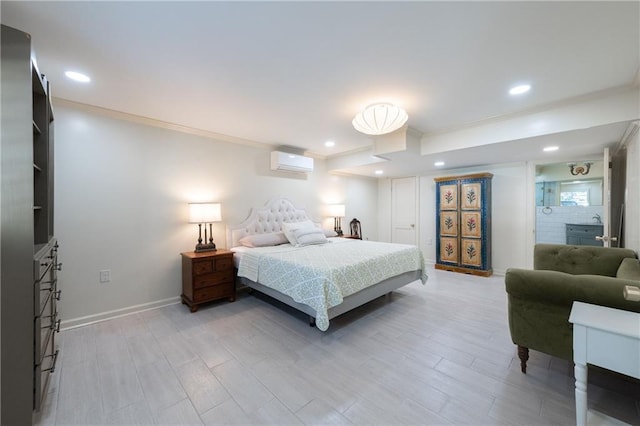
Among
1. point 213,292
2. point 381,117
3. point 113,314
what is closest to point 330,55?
point 381,117

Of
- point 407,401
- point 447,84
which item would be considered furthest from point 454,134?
point 407,401

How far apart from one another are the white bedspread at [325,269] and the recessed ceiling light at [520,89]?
2.05 metres

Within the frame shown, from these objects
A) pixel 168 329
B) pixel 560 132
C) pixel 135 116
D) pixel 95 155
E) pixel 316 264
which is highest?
pixel 135 116

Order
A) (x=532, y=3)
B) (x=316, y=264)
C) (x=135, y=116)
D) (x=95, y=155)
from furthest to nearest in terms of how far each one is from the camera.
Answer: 1. (x=135, y=116)
2. (x=95, y=155)
3. (x=316, y=264)
4. (x=532, y=3)

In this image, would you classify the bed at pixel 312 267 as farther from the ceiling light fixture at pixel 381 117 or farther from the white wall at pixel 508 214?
the white wall at pixel 508 214

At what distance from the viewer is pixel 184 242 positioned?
11.4ft

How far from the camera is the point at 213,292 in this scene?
3.20 m

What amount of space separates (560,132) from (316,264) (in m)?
2.99

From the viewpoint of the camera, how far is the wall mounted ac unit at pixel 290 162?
13.9 ft

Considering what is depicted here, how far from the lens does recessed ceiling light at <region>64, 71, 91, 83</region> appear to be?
2.13 m

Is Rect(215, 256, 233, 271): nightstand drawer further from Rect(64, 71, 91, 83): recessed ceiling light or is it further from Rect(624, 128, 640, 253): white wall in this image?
Rect(624, 128, 640, 253): white wall

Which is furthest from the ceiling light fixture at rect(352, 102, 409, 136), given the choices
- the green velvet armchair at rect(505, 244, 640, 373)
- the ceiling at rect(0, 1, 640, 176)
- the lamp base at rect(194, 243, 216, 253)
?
the lamp base at rect(194, 243, 216, 253)

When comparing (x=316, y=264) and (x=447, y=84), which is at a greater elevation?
(x=447, y=84)

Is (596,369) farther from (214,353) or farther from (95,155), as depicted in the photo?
(95,155)
